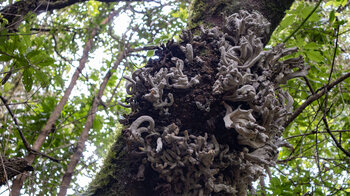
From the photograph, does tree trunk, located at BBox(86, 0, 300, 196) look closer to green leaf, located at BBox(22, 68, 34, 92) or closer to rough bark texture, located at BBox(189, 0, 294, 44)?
rough bark texture, located at BBox(189, 0, 294, 44)

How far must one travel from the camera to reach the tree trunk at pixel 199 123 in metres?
1.38

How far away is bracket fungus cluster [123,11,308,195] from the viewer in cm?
138

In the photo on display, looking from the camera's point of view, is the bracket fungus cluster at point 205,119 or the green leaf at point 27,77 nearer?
the bracket fungus cluster at point 205,119

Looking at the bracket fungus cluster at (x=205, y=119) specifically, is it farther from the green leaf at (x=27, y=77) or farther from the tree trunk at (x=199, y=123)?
the green leaf at (x=27, y=77)

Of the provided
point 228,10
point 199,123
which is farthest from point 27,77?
point 228,10

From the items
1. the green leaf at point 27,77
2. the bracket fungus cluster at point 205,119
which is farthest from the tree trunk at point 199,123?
the green leaf at point 27,77

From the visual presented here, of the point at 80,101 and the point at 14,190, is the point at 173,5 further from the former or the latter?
the point at 14,190

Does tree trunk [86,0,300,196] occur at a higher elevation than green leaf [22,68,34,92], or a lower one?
lower

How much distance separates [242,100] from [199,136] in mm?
325

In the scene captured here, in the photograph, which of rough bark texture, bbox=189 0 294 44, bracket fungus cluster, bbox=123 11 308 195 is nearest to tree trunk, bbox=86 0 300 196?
bracket fungus cluster, bbox=123 11 308 195

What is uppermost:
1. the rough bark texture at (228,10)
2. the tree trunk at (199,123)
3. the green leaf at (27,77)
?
the rough bark texture at (228,10)

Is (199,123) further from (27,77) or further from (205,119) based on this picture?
(27,77)

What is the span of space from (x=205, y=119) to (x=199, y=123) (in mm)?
38

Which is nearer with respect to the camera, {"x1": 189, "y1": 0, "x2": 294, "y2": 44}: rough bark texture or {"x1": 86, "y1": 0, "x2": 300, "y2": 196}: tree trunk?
{"x1": 86, "y1": 0, "x2": 300, "y2": 196}: tree trunk
